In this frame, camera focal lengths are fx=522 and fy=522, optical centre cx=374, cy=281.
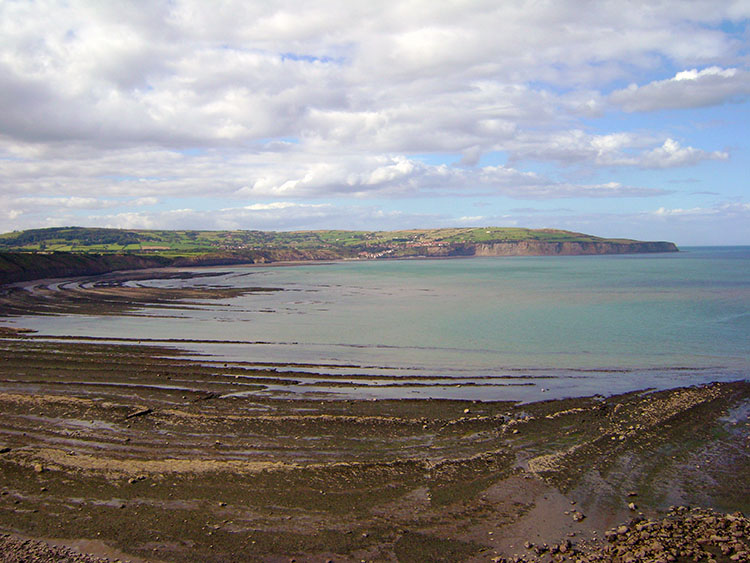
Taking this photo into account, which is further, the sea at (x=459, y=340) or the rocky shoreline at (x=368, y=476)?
the sea at (x=459, y=340)

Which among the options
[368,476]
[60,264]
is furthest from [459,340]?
[60,264]

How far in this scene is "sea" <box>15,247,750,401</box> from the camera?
23.8 m

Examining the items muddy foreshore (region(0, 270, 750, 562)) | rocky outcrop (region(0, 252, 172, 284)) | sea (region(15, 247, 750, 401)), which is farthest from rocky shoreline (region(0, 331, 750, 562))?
rocky outcrop (region(0, 252, 172, 284))

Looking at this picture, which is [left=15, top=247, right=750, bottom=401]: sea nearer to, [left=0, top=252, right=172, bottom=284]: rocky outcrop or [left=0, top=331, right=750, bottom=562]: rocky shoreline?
[left=0, top=331, right=750, bottom=562]: rocky shoreline

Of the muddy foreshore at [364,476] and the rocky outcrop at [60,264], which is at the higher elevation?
the rocky outcrop at [60,264]

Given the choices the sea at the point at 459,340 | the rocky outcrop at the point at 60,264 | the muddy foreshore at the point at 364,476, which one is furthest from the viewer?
the rocky outcrop at the point at 60,264

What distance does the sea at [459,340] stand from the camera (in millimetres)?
23797

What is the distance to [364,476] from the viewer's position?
13266 mm

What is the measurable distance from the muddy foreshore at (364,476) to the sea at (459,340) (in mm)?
2930

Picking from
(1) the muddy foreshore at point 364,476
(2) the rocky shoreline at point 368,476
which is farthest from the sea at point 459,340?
(2) the rocky shoreline at point 368,476

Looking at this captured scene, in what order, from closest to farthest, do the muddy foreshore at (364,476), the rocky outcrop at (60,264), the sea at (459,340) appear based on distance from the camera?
the muddy foreshore at (364,476) < the sea at (459,340) < the rocky outcrop at (60,264)

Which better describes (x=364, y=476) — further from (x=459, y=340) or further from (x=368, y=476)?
(x=459, y=340)

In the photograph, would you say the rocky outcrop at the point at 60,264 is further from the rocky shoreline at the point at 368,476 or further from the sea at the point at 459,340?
the rocky shoreline at the point at 368,476

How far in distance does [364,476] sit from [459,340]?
77.5 feet
